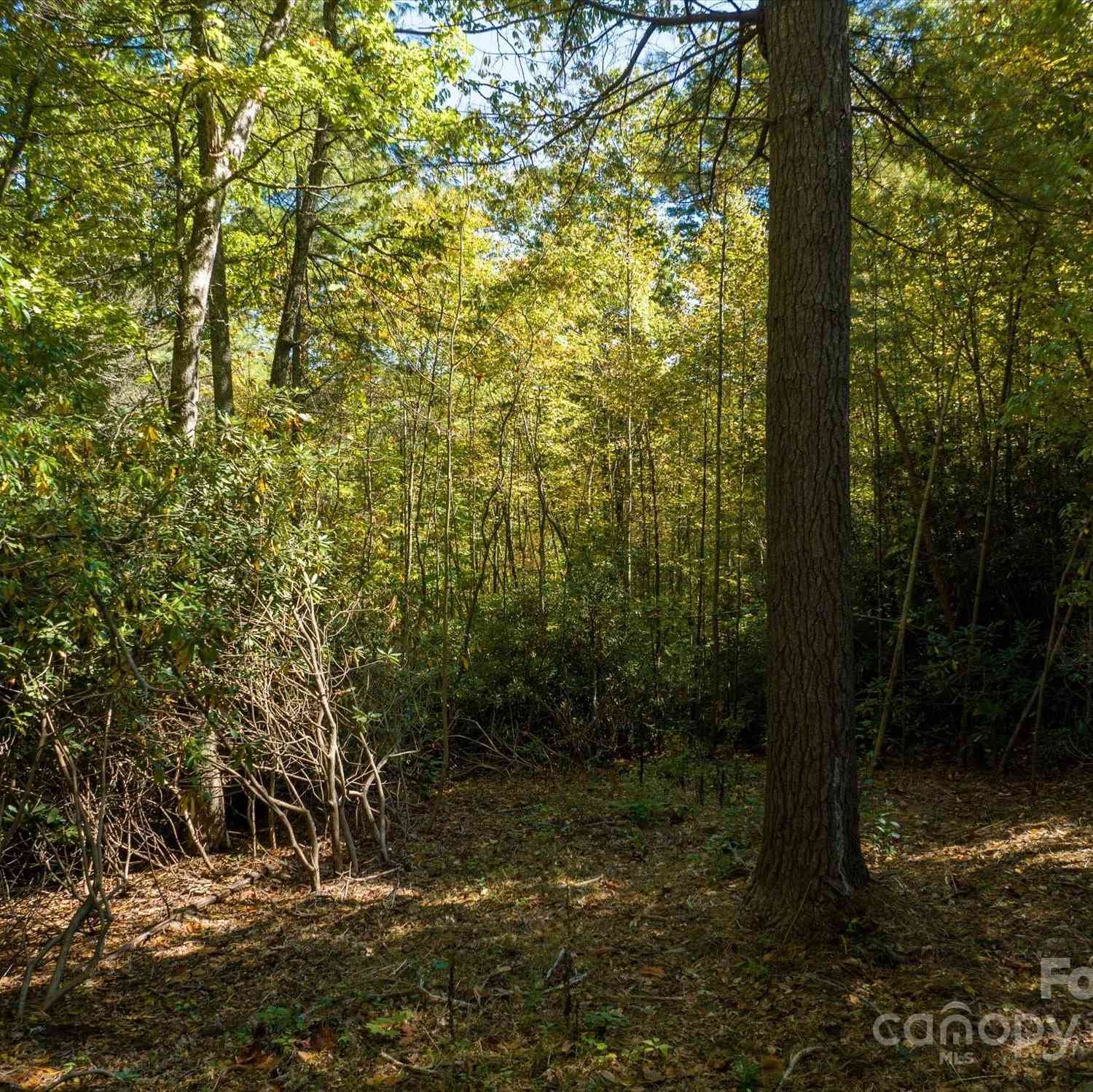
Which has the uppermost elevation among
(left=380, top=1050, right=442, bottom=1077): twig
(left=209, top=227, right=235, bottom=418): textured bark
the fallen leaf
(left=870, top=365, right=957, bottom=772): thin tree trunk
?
(left=209, top=227, right=235, bottom=418): textured bark

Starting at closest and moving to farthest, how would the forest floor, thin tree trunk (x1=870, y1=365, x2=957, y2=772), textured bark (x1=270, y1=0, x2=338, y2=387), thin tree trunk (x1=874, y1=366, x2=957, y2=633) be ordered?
1. the forest floor
2. thin tree trunk (x1=870, y1=365, x2=957, y2=772)
3. thin tree trunk (x1=874, y1=366, x2=957, y2=633)
4. textured bark (x1=270, y1=0, x2=338, y2=387)

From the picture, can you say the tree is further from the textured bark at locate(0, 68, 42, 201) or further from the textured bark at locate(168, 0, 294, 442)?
the textured bark at locate(0, 68, 42, 201)

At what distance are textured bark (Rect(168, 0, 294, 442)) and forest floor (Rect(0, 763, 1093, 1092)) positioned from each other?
3113mm

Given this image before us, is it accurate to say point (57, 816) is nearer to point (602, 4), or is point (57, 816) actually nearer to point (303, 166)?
point (602, 4)

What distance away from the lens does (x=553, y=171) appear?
402 centimetres

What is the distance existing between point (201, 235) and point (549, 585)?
14.5 ft

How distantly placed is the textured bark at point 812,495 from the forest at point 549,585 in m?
0.02

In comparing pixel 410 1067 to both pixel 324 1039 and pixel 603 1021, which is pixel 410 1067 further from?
pixel 603 1021

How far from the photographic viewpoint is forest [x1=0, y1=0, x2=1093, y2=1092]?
8.68ft

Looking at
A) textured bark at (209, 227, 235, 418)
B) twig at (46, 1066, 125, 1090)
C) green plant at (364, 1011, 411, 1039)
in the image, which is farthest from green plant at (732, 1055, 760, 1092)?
textured bark at (209, 227, 235, 418)

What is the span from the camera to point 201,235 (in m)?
Result: 5.00

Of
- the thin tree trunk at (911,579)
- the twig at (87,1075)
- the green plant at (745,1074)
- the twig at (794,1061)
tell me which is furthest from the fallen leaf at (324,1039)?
the thin tree trunk at (911,579)

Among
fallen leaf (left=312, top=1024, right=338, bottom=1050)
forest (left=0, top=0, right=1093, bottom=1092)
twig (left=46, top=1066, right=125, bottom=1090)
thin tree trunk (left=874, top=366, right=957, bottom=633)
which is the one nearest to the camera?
twig (left=46, top=1066, right=125, bottom=1090)

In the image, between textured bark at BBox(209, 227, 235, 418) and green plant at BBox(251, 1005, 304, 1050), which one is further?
textured bark at BBox(209, 227, 235, 418)
